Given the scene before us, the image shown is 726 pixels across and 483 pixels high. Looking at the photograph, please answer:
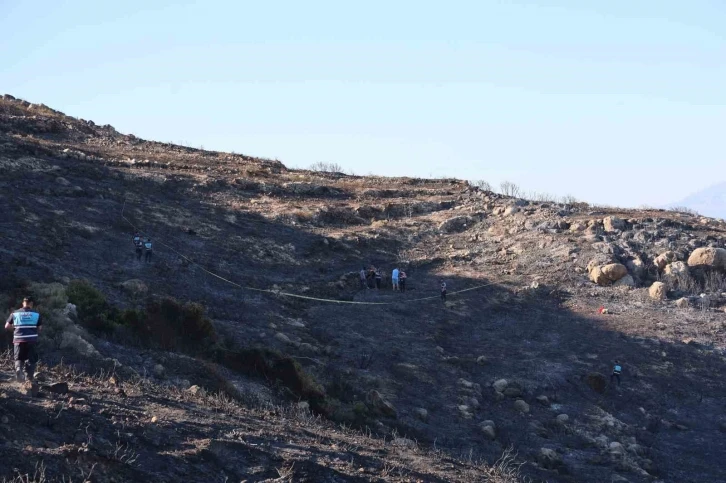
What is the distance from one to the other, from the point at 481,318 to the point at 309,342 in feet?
19.2

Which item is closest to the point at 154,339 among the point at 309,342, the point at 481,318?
the point at 309,342

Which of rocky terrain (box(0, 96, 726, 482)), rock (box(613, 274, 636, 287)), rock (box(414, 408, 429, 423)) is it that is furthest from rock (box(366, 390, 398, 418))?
rock (box(613, 274, 636, 287))

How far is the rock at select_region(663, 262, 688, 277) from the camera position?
24.9 meters

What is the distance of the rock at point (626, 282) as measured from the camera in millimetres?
24828

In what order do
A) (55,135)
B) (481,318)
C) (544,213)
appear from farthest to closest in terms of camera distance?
(55,135) < (544,213) < (481,318)

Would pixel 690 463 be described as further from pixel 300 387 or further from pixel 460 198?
pixel 460 198

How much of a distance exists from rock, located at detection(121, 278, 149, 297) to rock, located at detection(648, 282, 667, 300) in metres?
13.8

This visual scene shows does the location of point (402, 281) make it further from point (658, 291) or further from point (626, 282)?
point (658, 291)

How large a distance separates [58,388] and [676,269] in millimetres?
19568

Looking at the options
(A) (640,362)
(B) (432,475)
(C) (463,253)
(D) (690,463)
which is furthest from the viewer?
(C) (463,253)

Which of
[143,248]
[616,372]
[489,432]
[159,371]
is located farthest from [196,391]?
[616,372]

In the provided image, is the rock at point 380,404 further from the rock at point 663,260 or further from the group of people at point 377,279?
the rock at point 663,260

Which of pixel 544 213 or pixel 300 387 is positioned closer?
pixel 300 387

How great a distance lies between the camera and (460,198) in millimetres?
32844
